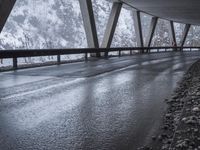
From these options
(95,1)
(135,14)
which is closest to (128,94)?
(135,14)

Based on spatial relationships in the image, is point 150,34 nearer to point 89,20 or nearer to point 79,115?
point 89,20

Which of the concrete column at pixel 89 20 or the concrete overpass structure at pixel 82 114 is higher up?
the concrete column at pixel 89 20

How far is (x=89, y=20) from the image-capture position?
2656cm

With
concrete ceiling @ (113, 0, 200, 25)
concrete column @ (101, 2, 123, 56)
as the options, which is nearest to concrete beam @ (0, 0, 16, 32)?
concrete column @ (101, 2, 123, 56)

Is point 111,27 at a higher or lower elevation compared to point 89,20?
lower

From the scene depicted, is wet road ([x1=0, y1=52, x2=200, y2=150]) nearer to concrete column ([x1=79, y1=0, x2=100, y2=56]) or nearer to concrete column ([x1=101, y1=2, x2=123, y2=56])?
concrete column ([x1=79, y1=0, x2=100, y2=56])

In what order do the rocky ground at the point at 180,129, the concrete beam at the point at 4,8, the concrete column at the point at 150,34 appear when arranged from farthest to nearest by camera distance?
the concrete column at the point at 150,34
the concrete beam at the point at 4,8
the rocky ground at the point at 180,129

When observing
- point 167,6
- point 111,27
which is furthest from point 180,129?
point 167,6

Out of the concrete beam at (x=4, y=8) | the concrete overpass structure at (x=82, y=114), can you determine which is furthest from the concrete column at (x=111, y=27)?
the concrete overpass structure at (x=82, y=114)

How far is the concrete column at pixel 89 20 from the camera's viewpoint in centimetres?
2622

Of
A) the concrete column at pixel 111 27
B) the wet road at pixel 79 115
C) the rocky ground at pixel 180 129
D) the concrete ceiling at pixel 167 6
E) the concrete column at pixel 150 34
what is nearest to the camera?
the rocky ground at pixel 180 129

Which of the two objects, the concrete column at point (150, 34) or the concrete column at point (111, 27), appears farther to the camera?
the concrete column at point (150, 34)

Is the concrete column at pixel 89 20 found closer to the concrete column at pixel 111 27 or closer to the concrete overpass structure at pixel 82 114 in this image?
the concrete column at pixel 111 27

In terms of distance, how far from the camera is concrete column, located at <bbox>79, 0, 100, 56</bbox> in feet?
86.0
